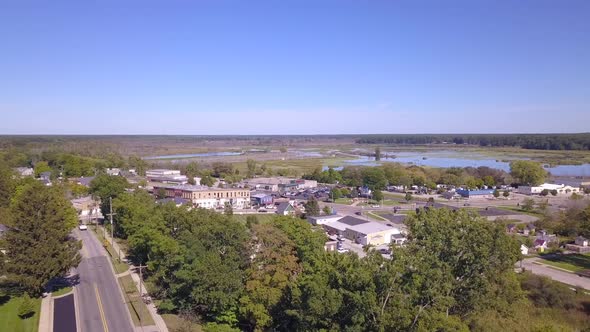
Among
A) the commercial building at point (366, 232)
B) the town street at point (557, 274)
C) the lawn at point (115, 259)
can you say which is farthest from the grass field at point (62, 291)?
the town street at point (557, 274)

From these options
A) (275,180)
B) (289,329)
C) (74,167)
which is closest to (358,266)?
(289,329)

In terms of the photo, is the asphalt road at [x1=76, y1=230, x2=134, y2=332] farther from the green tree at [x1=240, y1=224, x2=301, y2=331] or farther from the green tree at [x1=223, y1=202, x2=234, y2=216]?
the green tree at [x1=223, y1=202, x2=234, y2=216]

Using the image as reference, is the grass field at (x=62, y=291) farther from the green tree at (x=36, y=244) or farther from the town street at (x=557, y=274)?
the town street at (x=557, y=274)

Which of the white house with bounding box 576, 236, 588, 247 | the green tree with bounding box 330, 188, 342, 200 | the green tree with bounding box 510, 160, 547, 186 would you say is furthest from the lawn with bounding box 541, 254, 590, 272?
the green tree with bounding box 510, 160, 547, 186

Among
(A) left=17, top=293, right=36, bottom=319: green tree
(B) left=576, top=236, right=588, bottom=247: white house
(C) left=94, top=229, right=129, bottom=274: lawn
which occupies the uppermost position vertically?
(A) left=17, top=293, right=36, bottom=319: green tree

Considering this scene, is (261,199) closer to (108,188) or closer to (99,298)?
(108,188)

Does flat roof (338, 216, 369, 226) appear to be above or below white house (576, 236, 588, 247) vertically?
above

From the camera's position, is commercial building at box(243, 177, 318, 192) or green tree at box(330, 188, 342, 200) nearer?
green tree at box(330, 188, 342, 200)

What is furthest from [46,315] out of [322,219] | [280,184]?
[280,184]
